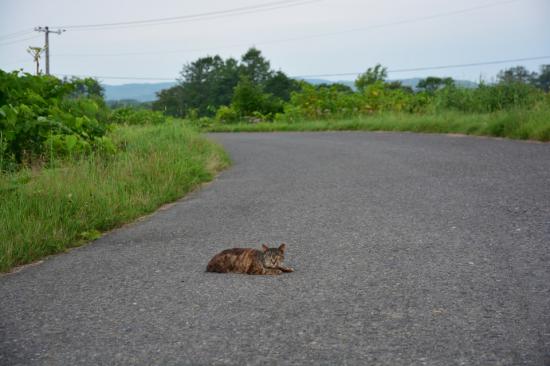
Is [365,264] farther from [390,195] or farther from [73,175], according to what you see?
[73,175]

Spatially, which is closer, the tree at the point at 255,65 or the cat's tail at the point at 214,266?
the cat's tail at the point at 214,266

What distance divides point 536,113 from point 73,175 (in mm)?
10911

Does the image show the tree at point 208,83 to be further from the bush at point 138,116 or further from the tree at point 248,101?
the bush at point 138,116

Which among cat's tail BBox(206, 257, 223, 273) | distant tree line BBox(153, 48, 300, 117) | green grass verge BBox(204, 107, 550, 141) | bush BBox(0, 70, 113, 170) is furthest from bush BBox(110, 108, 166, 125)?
distant tree line BBox(153, 48, 300, 117)

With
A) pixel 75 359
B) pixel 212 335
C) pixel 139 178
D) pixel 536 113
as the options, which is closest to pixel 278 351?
pixel 212 335

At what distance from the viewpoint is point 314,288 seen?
372cm

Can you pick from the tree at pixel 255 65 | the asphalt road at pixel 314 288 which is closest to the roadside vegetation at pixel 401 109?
the asphalt road at pixel 314 288

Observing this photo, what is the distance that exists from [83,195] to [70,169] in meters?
1.18

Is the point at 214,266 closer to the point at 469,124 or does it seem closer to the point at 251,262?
the point at 251,262

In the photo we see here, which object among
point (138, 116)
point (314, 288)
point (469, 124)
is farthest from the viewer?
point (138, 116)

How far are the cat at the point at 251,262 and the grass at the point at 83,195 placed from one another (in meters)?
1.83

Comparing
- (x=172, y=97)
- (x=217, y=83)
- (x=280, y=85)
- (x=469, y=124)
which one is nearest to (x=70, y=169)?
(x=469, y=124)

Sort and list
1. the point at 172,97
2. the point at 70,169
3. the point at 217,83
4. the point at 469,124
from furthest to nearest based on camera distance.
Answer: the point at 172,97, the point at 217,83, the point at 469,124, the point at 70,169

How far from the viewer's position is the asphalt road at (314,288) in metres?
2.79
